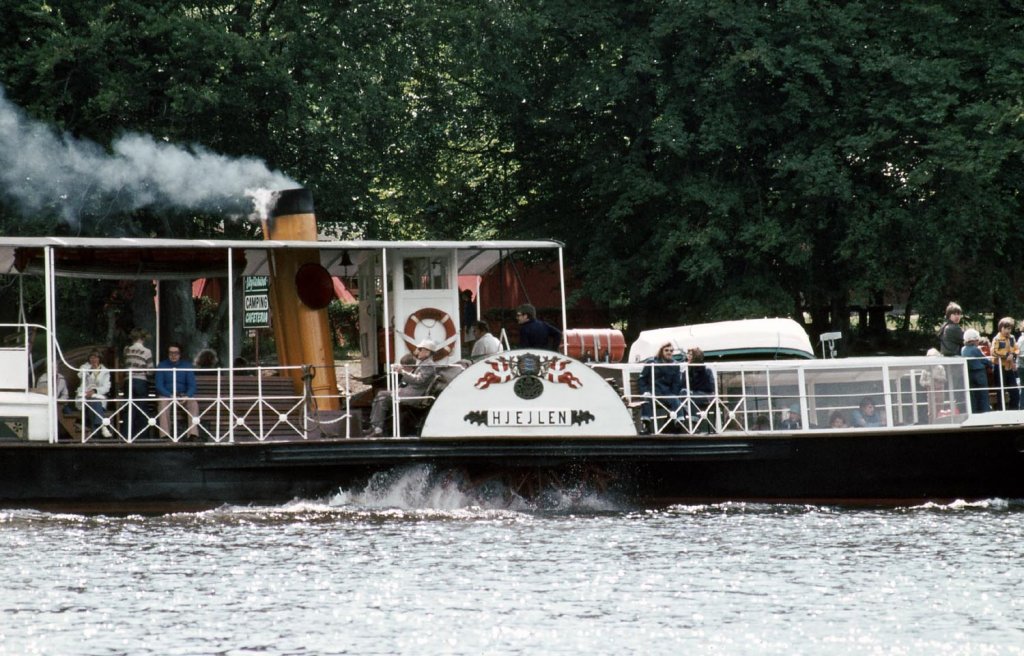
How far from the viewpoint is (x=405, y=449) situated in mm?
19359

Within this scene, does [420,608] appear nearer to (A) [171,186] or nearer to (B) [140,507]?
(B) [140,507]

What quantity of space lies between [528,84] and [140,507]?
1998 centimetres

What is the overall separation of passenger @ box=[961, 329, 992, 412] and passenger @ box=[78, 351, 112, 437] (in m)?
9.73

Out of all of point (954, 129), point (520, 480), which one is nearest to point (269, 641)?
point (520, 480)

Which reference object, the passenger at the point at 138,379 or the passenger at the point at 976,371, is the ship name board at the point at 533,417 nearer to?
the passenger at the point at 138,379

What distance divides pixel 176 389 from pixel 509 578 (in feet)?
18.3

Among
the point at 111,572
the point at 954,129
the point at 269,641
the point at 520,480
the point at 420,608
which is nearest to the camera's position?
the point at 269,641

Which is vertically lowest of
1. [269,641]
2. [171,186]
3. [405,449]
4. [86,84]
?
[269,641]

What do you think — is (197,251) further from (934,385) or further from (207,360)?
(934,385)

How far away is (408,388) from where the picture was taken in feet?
65.4

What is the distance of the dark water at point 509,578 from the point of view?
1339cm

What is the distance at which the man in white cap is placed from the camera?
19734mm

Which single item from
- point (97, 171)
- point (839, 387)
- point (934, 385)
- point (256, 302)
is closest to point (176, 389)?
point (256, 302)

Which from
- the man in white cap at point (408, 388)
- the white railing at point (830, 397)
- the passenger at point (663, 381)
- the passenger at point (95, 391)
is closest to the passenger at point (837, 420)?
the white railing at point (830, 397)
